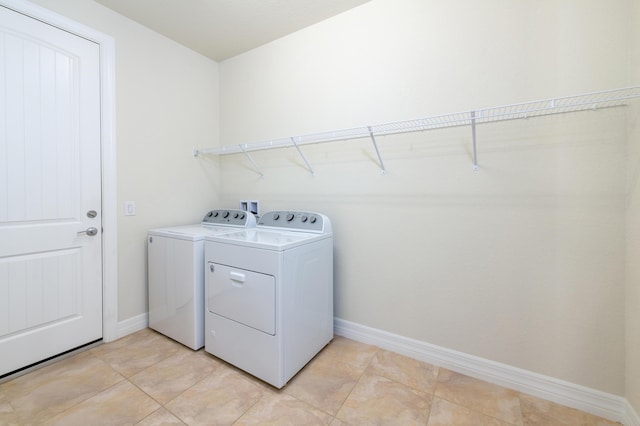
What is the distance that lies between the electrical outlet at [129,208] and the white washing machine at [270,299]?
2.75ft

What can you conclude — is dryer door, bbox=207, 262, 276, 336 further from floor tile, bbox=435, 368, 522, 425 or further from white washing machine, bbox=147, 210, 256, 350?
floor tile, bbox=435, 368, 522, 425

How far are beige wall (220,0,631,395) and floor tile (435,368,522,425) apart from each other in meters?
0.17

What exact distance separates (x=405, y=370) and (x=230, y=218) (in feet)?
5.85

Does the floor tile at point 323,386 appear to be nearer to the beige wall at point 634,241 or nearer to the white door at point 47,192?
the beige wall at point 634,241

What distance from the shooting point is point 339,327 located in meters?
2.13

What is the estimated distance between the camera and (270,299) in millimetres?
1520

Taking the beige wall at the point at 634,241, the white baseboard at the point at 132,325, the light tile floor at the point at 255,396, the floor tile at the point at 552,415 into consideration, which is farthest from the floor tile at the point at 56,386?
the beige wall at the point at 634,241

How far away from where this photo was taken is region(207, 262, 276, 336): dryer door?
1528 mm

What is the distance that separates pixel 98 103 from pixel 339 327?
8.17 feet

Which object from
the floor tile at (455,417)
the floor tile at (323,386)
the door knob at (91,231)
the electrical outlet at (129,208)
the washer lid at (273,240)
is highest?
the electrical outlet at (129,208)

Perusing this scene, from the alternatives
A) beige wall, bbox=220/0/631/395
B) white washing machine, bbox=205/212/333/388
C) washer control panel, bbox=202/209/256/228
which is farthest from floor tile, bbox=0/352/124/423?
beige wall, bbox=220/0/631/395

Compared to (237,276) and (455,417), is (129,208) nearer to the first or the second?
(237,276)

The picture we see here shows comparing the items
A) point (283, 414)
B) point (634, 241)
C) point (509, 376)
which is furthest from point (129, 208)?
point (634, 241)

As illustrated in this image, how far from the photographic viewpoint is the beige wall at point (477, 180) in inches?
52.6
